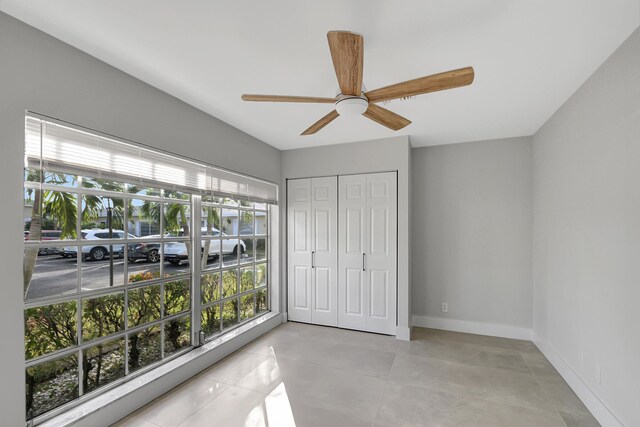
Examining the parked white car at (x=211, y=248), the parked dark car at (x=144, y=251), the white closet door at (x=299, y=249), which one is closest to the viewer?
the parked dark car at (x=144, y=251)

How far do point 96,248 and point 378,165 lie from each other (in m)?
3.12

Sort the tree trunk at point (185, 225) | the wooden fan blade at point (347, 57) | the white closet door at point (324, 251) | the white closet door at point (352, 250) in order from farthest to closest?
the white closet door at point (324, 251), the white closet door at point (352, 250), the tree trunk at point (185, 225), the wooden fan blade at point (347, 57)

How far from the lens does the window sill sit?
1911 mm

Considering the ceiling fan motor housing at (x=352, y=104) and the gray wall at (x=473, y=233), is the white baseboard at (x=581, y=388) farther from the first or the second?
the ceiling fan motor housing at (x=352, y=104)

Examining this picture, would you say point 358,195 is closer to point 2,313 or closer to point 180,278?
point 180,278

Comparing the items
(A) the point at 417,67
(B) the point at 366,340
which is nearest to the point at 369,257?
(B) the point at 366,340

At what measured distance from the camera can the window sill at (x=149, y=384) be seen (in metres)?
Answer: 1.91

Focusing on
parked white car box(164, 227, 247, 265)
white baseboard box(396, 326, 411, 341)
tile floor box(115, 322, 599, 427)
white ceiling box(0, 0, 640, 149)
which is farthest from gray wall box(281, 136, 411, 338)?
white ceiling box(0, 0, 640, 149)

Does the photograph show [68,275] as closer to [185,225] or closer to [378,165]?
[185,225]

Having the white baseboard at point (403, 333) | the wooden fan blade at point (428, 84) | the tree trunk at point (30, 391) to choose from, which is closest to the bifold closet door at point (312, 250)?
the white baseboard at point (403, 333)

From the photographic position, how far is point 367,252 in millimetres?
3912

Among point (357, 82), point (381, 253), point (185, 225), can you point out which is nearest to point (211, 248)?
point (185, 225)

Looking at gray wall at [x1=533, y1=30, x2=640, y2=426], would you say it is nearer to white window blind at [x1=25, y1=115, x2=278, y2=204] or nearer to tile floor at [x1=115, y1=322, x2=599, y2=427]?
tile floor at [x1=115, y1=322, x2=599, y2=427]

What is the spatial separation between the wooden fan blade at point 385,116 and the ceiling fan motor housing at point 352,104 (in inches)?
6.5
